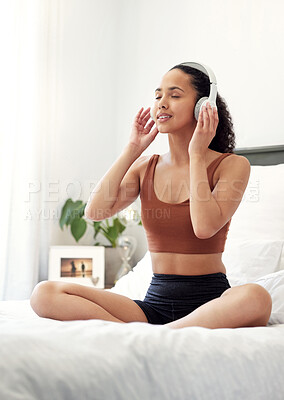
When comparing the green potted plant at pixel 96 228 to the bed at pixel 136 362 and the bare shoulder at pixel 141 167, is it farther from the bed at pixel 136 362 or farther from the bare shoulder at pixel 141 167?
the bed at pixel 136 362

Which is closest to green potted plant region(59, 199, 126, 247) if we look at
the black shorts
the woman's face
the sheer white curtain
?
the sheer white curtain

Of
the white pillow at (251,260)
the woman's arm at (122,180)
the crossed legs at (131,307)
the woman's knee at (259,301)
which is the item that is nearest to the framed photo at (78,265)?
the white pillow at (251,260)

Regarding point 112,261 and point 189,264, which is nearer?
point 189,264

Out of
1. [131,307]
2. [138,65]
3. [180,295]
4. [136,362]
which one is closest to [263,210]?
[180,295]

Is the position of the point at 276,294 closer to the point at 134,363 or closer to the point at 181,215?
the point at 181,215

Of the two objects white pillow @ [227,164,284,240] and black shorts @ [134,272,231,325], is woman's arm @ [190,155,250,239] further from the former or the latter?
white pillow @ [227,164,284,240]

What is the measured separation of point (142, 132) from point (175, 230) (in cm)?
41

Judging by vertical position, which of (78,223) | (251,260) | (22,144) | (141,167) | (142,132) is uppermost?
(22,144)

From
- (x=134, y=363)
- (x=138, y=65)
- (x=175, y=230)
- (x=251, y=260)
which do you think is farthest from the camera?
(x=138, y=65)

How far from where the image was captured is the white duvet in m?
0.77

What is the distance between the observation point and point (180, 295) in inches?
57.2

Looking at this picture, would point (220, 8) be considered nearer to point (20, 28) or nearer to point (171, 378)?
point (20, 28)

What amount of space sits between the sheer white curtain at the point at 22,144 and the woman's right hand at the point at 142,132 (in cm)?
134

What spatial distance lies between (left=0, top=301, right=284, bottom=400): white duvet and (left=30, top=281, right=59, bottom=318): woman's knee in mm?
177
